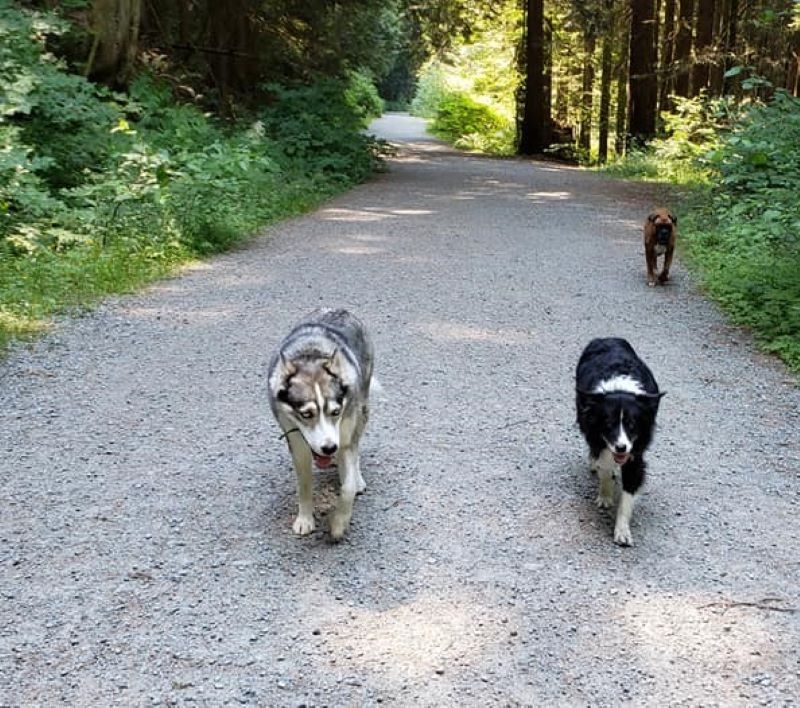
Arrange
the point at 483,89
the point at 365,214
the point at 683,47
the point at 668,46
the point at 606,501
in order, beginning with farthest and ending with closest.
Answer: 1. the point at 483,89
2. the point at 668,46
3. the point at 683,47
4. the point at 365,214
5. the point at 606,501

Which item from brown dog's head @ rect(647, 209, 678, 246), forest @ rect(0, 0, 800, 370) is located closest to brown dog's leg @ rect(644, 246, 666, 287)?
brown dog's head @ rect(647, 209, 678, 246)

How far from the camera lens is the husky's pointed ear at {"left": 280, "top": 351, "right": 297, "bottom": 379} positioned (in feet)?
13.9

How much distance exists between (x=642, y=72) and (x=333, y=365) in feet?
80.2

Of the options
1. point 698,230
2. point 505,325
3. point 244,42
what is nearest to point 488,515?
point 505,325

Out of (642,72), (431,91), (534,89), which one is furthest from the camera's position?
(431,91)

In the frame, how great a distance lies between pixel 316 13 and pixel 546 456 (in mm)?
20011

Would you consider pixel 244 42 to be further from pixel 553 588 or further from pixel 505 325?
pixel 553 588

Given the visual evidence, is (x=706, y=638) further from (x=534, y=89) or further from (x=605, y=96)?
(x=605, y=96)

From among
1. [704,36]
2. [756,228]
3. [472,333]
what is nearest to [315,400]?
[472,333]

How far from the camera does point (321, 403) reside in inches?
161

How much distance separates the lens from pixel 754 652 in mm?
3748

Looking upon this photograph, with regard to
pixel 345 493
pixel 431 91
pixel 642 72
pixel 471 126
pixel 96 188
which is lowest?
pixel 471 126

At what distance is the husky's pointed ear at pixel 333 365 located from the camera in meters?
4.25

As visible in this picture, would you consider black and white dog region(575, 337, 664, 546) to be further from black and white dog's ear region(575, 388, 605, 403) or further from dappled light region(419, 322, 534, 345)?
dappled light region(419, 322, 534, 345)
